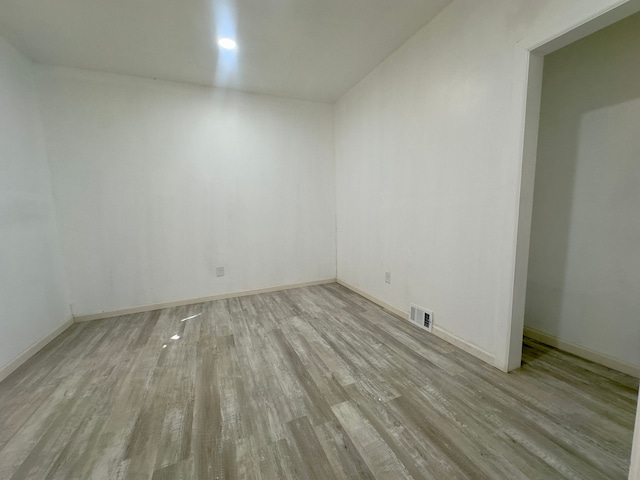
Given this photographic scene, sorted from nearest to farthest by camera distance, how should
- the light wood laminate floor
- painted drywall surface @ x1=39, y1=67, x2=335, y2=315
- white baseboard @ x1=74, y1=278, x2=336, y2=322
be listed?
the light wood laminate floor < painted drywall surface @ x1=39, y1=67, x2=335, y2=315 < white baseboard @ x1=74, y1=278, x2=336, y2=322

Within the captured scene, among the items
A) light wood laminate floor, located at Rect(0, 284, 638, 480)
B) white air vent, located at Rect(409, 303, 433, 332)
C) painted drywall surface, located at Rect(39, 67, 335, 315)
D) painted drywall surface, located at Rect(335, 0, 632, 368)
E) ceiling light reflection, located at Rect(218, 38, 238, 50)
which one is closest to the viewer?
light wood laminate floor, located at Rect(0, 284, 638, 480)

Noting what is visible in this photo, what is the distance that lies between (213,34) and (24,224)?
7.43 feet

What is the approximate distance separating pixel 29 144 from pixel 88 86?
0.81 metres

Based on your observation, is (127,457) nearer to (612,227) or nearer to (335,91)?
(612,227)

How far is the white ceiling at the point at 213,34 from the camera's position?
5.82 ft

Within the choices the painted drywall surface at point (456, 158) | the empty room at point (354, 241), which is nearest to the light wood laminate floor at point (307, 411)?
the empty room at point (354, 241)

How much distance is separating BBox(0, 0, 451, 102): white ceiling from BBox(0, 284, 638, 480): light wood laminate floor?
259 centimetres

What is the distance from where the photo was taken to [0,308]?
1.81m

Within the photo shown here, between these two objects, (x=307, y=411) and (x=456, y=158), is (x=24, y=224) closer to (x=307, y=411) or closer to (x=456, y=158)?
(x=307, y=411)

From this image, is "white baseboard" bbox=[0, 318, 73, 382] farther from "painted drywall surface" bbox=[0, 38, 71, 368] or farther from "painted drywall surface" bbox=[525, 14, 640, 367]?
"painted drywall surface" bbox=[525, 14, 640, 367]

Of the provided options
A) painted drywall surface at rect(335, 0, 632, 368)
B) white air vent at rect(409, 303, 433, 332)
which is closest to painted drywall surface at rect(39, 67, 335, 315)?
painted drywall surface at rect(335, 0, 632, 368)

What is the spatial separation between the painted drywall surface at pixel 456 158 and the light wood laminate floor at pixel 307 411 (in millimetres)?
410

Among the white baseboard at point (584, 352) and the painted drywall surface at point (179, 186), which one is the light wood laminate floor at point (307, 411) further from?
the painted drywall surface at point (179, 186)

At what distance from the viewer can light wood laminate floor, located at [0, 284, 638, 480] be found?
43.9 inches
